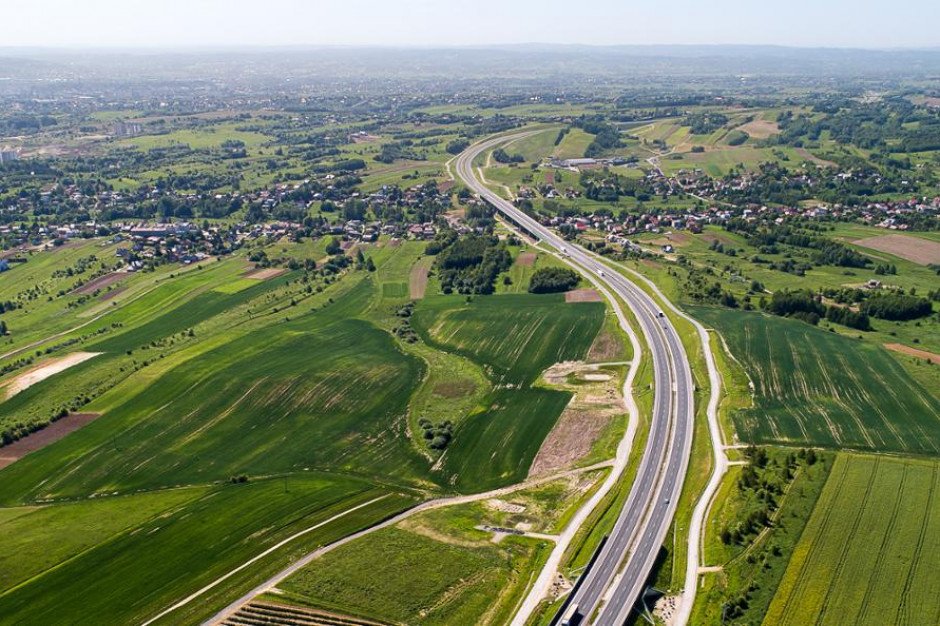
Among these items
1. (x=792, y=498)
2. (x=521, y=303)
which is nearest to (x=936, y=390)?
(x=792, y=498)

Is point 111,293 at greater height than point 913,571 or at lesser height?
greater

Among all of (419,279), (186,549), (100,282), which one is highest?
(419,279)

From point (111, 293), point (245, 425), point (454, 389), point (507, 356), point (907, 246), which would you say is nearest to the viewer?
point (245, 425)

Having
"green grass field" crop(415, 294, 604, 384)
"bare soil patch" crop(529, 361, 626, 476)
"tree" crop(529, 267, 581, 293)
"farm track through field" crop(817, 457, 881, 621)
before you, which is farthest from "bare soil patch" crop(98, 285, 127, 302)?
"farm track through field" crop(817, 457, 881, 621)

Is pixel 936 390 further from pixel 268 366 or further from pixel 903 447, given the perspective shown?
pixel 268 366

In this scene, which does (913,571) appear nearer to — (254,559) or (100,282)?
(254,559)

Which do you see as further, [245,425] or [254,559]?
[245,425]

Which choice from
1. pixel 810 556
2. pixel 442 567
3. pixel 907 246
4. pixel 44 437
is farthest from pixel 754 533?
pixel 907 246
